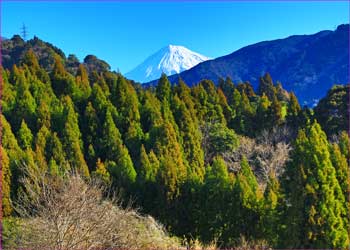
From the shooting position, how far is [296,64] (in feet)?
217

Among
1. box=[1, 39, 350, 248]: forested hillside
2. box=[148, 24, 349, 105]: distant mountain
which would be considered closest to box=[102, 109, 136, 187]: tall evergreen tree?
box=[1, 39, 350, 248]: forested hillside

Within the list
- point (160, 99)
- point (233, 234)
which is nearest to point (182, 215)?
point (233, 234)

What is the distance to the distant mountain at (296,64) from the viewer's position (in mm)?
59356

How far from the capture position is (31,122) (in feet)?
68.9

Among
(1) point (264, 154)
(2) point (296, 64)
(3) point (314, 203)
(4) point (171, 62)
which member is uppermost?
(4) point (171, 62)

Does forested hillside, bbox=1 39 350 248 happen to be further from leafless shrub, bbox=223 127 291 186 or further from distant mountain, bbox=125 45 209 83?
distant mountain, bbox=125 45 209 83

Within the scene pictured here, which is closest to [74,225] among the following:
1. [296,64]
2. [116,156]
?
[116,156]

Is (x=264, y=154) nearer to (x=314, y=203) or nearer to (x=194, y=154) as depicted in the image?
(x=194, y=154)

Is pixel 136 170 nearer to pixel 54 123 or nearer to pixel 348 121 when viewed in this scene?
pixel 54 123

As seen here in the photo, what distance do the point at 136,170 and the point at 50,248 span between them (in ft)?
36.3

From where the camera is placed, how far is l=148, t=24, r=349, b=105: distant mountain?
59.4m

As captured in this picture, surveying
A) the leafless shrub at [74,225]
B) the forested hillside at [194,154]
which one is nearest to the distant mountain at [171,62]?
the forested hillside at [194,154]

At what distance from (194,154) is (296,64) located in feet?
167

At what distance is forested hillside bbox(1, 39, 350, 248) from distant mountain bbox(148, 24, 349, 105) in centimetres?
3242
